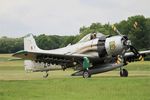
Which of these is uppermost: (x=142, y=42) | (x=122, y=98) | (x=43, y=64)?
(x=142, y=42)

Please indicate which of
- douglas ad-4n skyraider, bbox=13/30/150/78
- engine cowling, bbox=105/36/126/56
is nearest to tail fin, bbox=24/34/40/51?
douglas ad-4n skyraider, bbox=13/30/150/78

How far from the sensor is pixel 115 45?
30.9 m

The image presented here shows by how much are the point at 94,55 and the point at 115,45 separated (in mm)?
2145

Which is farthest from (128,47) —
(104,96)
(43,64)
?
(104,96)

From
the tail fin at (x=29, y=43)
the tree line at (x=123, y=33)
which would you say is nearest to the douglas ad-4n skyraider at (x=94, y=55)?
the tail fin at (x=29, y=43)

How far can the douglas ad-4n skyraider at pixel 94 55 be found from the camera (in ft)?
102

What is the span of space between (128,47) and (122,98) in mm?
15303

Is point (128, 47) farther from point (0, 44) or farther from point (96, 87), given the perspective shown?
point (0, 44)

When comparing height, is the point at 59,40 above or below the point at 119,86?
above

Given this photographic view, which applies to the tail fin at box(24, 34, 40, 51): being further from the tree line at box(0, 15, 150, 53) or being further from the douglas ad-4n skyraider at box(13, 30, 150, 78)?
the tree line at box(0, 15, 150, 53)

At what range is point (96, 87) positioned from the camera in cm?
2023


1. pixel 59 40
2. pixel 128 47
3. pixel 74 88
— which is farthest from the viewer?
pixel 59 40

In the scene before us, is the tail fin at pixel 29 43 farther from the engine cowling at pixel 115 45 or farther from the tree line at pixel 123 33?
the tree line at pixel 123 33

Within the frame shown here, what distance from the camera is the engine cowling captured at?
101 ft
